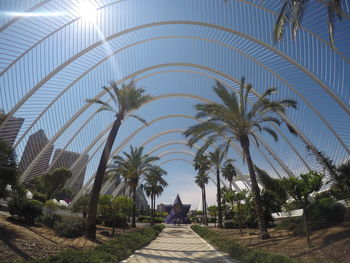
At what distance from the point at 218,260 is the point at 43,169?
2586 cm

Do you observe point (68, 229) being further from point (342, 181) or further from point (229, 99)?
point (342, 181)

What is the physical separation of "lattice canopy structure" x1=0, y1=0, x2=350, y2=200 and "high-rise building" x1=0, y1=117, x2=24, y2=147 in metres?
0.09

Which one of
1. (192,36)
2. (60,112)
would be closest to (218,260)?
(192,36)

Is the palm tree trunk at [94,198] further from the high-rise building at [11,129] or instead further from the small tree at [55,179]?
the small tree at [55,179]

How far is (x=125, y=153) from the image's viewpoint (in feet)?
100.0

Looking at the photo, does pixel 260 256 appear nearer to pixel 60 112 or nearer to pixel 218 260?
pixel 218 260

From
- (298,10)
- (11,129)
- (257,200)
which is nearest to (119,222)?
(11,129)

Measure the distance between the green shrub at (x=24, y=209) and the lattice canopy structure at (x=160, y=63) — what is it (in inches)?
362

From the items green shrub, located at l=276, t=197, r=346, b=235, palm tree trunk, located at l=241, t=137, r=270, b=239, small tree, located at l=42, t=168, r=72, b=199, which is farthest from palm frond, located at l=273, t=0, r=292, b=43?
small tree, located at l=42, t=168, r=72, b=199

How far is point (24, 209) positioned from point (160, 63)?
20.7 metres

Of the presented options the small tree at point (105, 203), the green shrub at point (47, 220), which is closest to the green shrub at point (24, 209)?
the green shrub at point (47, 220)

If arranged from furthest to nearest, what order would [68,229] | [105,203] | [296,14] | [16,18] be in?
[105,203], [16,18], [68,229], [296,14]

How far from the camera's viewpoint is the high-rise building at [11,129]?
20.5 metres

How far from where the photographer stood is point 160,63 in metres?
29.3
